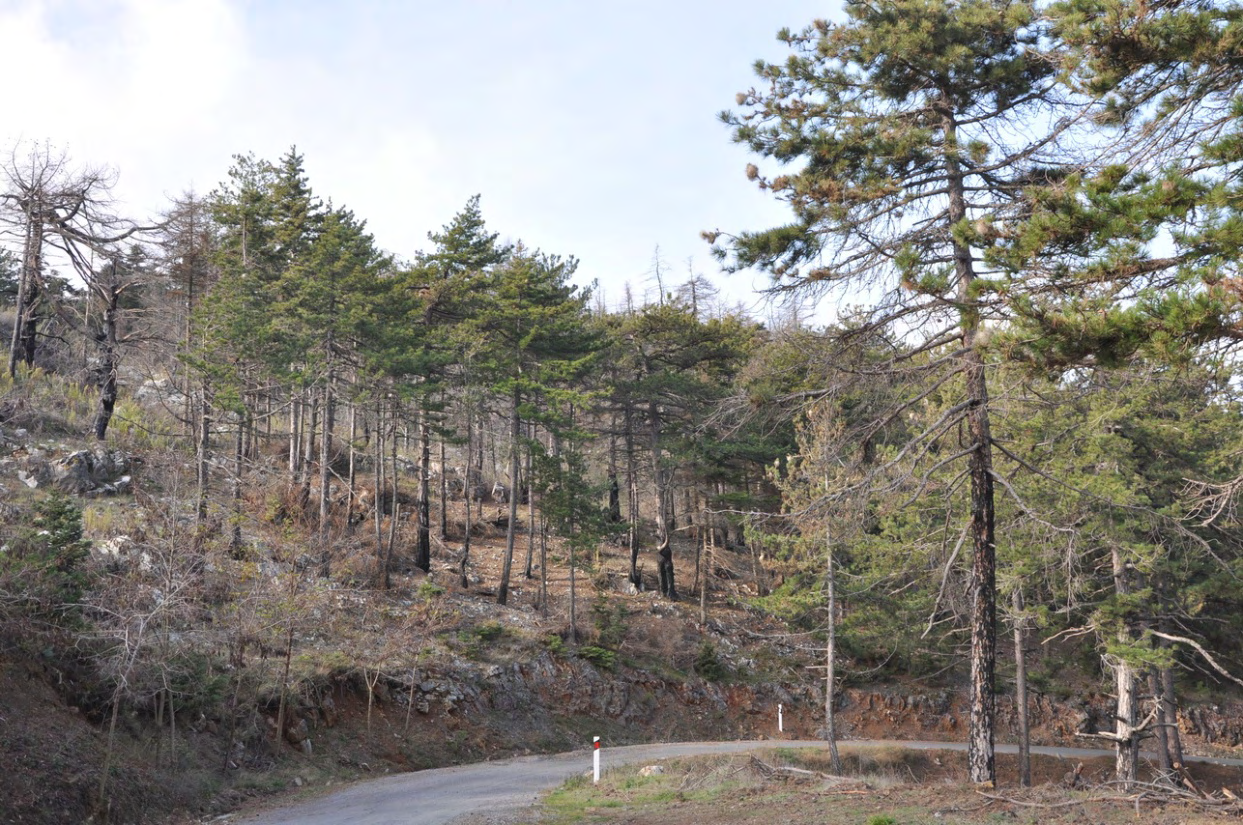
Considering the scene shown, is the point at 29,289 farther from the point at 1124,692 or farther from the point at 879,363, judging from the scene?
the point at 1124,692

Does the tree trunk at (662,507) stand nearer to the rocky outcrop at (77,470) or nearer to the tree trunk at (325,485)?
the tree trunk at (325,485)

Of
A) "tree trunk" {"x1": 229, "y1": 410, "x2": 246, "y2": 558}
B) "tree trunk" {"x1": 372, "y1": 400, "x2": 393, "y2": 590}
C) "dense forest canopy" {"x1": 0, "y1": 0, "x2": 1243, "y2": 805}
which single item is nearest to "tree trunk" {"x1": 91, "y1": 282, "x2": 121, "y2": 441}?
"dense forest canopy" {"x1": 0, "y1": 0, "x2": 1243, "y2": 805}

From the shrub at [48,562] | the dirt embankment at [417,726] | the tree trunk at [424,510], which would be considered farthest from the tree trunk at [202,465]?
the tree trunk at [424,510]

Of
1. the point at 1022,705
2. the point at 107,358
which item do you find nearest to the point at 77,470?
the point at 107,358

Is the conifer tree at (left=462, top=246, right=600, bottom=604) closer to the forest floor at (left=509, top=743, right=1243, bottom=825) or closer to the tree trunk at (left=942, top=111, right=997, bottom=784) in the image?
the forest floor at (left=509, top=743, right=1243, bottom=825)

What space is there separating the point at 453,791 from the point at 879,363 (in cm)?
1065

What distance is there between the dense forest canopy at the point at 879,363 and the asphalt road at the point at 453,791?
172 inches

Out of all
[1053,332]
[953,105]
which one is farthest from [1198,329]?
[953,105]

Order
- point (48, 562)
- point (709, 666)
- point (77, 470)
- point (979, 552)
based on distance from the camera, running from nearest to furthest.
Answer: point (979, 552), point (48, 562), point (77, 470), point (709, 666)

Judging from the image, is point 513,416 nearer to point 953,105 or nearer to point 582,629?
point 582,629

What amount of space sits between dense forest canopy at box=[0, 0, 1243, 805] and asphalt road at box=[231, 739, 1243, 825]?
4373 mm

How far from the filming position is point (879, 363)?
11.0 metres

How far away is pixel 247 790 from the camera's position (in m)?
13.8

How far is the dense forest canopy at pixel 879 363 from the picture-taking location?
740 cm
